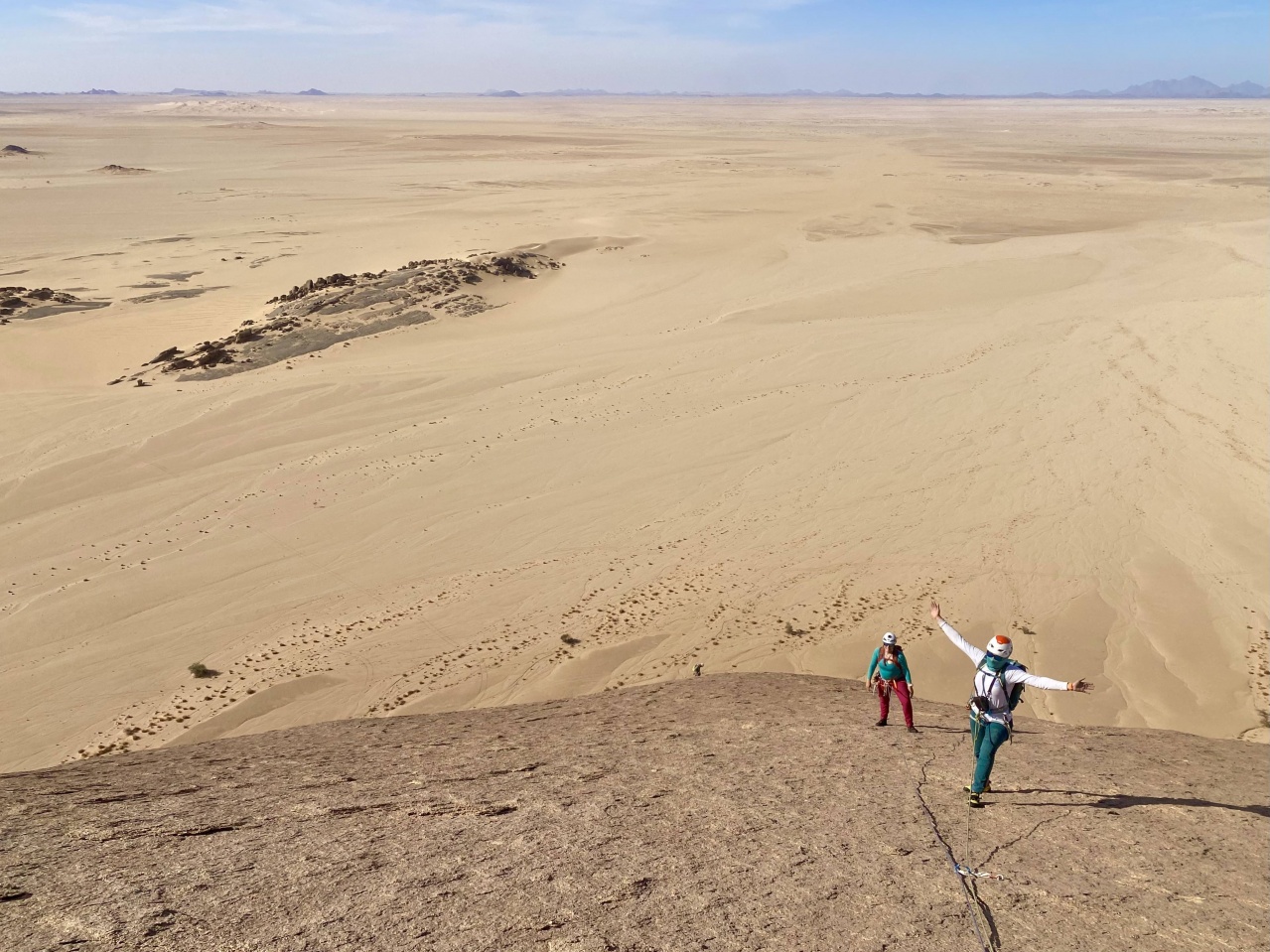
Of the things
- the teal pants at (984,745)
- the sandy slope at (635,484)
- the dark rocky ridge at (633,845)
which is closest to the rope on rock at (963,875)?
the dark rocky ridge at (633,845)

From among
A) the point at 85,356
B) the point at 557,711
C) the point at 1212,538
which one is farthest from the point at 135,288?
the point at 1212,538

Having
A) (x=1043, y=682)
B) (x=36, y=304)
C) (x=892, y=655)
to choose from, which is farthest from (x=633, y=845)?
(x=36, y=304)

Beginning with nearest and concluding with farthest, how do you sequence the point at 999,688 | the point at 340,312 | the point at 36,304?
1. the point at 999,688
2. the point at 340,312
3. the point at 36,304

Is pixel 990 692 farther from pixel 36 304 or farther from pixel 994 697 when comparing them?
pixel 36 304

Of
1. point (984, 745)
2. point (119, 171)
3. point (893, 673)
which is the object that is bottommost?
point (893, 673)

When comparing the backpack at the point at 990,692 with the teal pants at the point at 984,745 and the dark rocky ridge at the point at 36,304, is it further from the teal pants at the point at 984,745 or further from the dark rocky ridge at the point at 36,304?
the dark rocky ridge at the point at 36,304

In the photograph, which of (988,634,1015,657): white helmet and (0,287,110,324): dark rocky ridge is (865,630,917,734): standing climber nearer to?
(988,634,1015,657): white helmet
